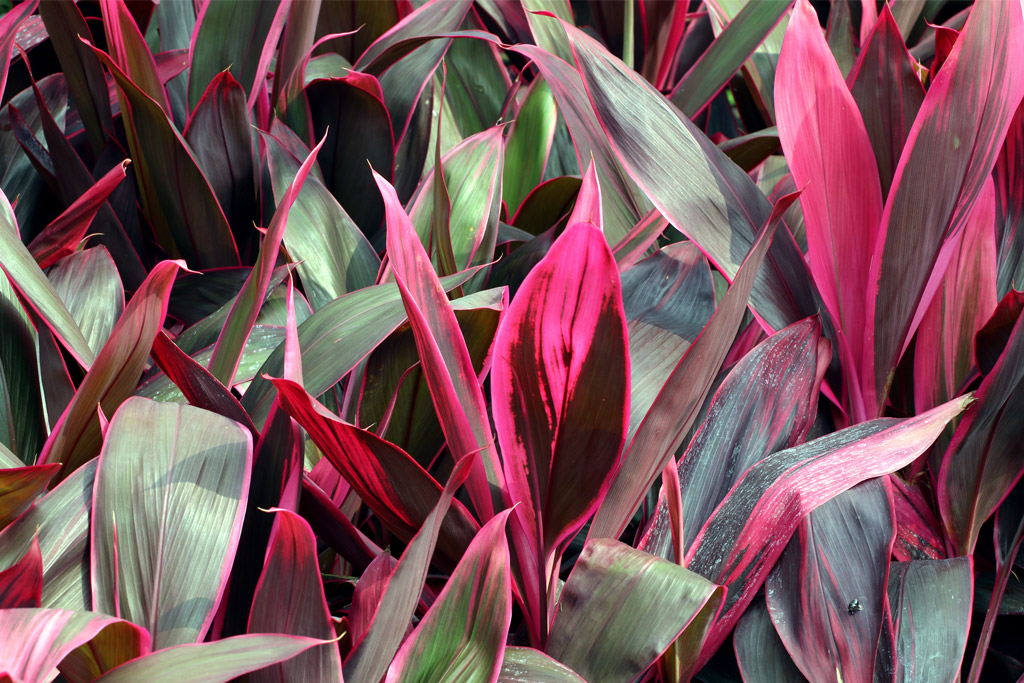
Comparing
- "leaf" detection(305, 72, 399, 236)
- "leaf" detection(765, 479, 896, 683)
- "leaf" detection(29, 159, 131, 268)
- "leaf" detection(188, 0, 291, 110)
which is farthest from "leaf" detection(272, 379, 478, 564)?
"leaf" detection(188, 0, 291, 110)

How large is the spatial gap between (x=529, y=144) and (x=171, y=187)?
0.40 m

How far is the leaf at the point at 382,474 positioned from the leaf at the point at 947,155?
0.40 m

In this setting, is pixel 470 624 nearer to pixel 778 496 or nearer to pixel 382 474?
pixel 382 474

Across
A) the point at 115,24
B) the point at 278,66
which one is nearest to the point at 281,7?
the point at 278,66

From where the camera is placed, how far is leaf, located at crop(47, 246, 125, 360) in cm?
71

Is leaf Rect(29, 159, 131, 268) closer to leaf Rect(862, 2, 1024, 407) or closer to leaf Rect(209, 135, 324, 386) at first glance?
leaf Rect(209, 135, 324, 386)

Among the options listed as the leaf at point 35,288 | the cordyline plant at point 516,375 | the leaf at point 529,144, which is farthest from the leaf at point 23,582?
the leaf at point 529,144

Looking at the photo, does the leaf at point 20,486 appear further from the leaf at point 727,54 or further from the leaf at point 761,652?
the leaf at point 727,54

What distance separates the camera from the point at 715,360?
52 cm

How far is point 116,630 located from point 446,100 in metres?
0.79

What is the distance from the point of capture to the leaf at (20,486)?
452mm

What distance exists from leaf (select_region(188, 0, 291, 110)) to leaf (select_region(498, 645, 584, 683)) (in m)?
0.69

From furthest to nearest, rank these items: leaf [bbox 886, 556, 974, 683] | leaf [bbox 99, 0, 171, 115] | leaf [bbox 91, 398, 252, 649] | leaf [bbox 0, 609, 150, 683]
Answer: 1. leaf [bbox 99, 0, 171, 115]
2. leaf [bbox 886, 556, 974, 683]
3. leaf [bbox 91, 398, 252, 649]
4. leaf [bbox 0, 609, 150, 683]

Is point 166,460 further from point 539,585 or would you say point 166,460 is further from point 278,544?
point 539,585
